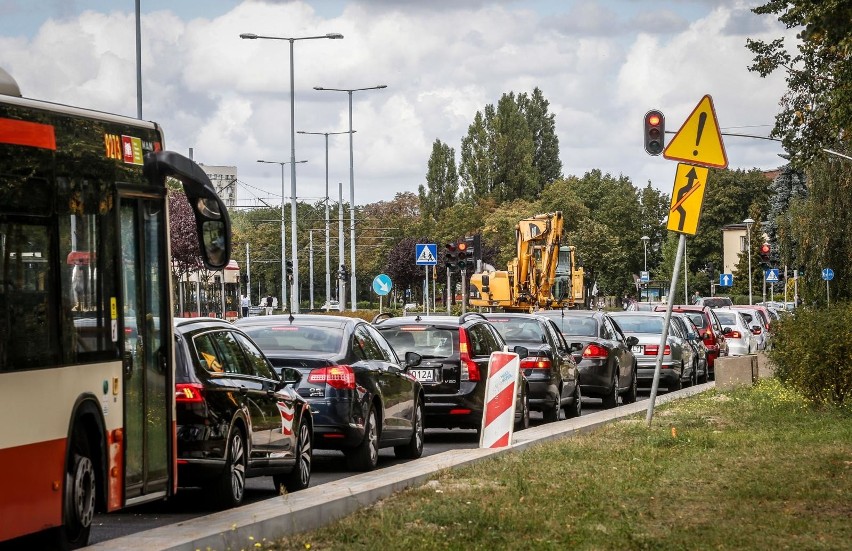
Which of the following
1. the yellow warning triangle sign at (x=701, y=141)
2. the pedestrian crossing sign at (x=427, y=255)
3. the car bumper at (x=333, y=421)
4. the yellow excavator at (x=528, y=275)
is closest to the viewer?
the car bumper at (x=333, y=421)

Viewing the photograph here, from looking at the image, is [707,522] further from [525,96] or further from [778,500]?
[525,96]

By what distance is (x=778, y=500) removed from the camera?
37.8ft

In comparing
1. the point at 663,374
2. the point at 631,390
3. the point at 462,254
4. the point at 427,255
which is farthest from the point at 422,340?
the point at 427,255

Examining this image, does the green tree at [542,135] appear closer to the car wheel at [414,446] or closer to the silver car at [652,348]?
the silver car at [652,348]

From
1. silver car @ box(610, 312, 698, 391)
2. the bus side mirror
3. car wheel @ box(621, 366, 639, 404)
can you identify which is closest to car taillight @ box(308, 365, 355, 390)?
the bus side mirror

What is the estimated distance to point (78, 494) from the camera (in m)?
9.48

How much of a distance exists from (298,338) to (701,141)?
5.40 meters

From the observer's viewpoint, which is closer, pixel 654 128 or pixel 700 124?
pixel 700 124

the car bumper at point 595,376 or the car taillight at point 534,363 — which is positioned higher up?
the car taillight at point 534,363

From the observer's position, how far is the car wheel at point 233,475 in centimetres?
1231

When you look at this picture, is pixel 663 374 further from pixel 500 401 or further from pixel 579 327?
pixel 500 401

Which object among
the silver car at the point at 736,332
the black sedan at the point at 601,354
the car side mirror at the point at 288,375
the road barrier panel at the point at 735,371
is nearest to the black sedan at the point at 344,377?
the car side mirror at the point at 288,375

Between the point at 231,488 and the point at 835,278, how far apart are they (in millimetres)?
54423

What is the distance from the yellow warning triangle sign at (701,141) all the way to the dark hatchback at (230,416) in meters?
6.26
